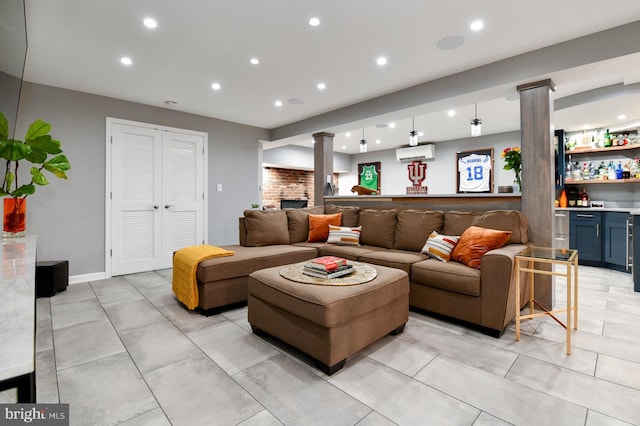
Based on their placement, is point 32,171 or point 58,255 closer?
point 32,171

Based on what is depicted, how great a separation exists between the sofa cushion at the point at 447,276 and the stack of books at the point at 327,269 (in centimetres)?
76

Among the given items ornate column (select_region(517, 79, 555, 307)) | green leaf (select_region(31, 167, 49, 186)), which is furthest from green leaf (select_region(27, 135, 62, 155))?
ornate column (select_region(517, 79, 555, 307))

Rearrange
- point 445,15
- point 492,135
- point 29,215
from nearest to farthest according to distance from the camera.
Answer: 1. point 445,15
2. point 29,215
3. point 492,135

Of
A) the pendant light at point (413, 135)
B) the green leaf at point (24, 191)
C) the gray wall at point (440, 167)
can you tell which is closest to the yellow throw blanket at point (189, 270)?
the green leaf at point (24, 191)

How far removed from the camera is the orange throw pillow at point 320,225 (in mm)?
4148

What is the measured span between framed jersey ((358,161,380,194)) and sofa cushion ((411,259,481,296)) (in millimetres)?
6351

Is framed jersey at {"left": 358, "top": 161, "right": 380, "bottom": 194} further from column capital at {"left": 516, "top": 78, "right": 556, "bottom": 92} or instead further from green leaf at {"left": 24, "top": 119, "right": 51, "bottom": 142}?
green leaf at {"left": 24, "top": 119, "right": 51, "bottom": 142}

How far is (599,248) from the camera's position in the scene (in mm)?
4723

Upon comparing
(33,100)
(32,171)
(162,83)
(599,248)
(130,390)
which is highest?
(162,83)

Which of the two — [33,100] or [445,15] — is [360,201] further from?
[33,100]

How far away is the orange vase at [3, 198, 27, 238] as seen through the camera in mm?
2711

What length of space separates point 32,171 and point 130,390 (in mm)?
2975

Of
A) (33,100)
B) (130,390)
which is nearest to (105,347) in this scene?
(130,390)

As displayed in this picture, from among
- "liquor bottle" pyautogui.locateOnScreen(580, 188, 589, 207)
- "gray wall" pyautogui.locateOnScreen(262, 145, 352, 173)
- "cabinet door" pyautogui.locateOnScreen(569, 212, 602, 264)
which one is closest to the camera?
"cabinet door" pyautogui.locateOnScreen(569, 212, 602, 264)
